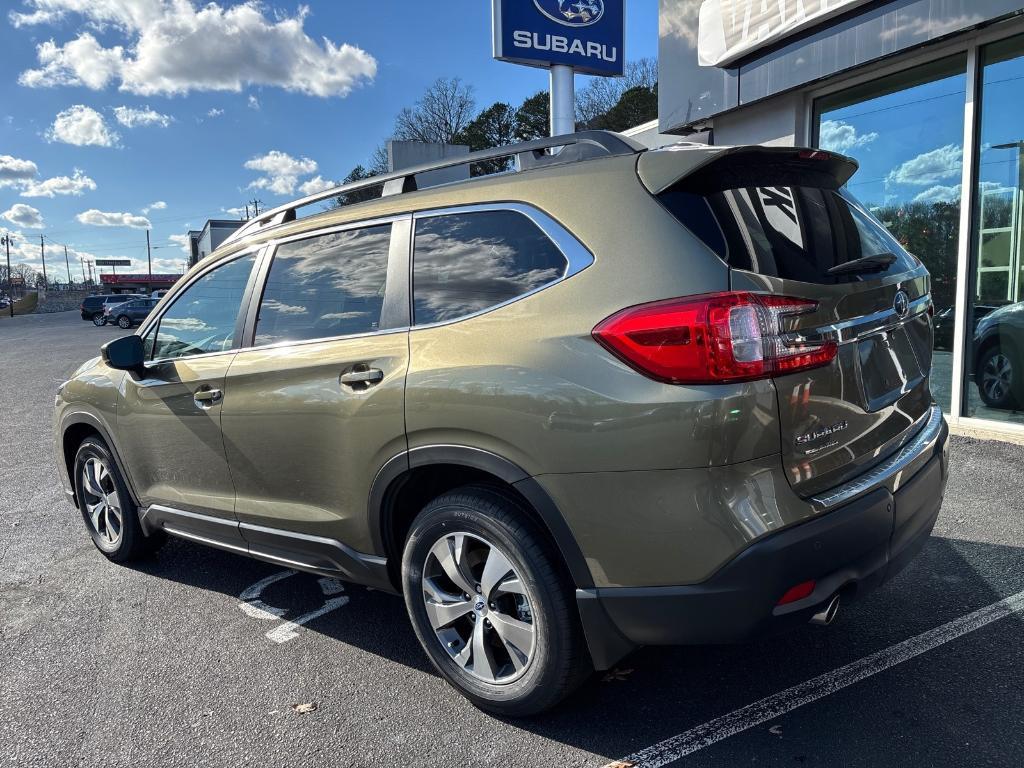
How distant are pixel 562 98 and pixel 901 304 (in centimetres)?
1000

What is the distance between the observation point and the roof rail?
8.57 feet

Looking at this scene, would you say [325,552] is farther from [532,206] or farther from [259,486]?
[532,206]

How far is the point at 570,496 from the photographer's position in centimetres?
224

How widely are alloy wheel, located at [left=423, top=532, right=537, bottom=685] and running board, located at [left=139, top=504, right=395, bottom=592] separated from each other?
28 centimetres

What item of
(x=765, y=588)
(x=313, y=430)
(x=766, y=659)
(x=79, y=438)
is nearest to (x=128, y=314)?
(x=79, y=438)

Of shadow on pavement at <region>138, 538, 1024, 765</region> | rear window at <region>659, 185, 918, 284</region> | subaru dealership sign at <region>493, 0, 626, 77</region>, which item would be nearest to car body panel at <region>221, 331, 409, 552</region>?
shadow on pavement at <region>138, 538, 1024, 765</region>

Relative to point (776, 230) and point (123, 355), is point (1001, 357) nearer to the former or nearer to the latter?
point (776, 230)

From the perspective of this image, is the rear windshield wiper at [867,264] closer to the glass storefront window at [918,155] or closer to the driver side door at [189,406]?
the driver side door at [189,406]

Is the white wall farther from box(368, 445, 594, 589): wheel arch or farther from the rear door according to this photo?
box(368, 445, 594, 589): wheel arch

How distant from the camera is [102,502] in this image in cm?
439

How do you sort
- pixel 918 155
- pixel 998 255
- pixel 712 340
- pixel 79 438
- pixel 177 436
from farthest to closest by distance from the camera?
pixel 918 155 < pixel 998 255 < pixel 79 438 < pixel 177 436 < pixel 712 340

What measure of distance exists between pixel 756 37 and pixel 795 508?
6.96m

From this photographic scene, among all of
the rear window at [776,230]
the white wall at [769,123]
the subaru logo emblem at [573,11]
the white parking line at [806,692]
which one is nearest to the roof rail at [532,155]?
the rear window at [776,230]

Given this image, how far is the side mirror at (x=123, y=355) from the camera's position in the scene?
3750mm
